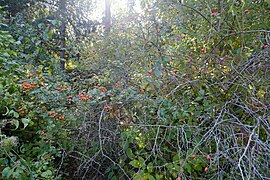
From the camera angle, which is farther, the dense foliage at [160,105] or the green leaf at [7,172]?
the dense foliage at [160,105]

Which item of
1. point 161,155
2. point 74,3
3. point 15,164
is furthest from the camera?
point 74,3

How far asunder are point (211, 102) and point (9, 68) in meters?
1.56

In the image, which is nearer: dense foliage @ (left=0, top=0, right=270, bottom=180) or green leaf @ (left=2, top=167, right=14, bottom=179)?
green leaf @ (left=2, top=167, right=14, bottom=179)

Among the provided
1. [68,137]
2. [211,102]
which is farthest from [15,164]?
[211,102]

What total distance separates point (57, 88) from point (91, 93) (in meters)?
0.35

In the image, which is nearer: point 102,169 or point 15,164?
point 15,164

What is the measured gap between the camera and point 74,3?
5602 millimetres

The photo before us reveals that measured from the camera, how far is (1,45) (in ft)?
5.63

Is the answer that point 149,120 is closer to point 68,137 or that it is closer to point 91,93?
point 91,93

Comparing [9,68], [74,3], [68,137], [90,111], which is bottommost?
[68,137]

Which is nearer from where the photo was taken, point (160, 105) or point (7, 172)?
point (7, 172)

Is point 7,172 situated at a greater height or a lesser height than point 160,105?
lesser

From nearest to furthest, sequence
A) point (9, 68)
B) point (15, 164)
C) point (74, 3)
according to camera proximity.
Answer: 1. point (15, 164)
2. point (9, 68)
3. point (74, 3)

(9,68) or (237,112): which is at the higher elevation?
(9,68)
